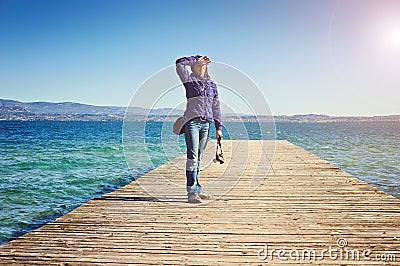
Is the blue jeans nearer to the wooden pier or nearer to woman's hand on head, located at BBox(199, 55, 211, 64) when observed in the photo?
the wooden pier

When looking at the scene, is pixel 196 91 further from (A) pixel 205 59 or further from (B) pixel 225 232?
(B) pixel 225 232

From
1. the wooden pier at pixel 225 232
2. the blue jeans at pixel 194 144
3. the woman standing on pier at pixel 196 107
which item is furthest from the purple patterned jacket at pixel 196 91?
the wooden pier at pixel 225 232

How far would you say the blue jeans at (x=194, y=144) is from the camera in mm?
5070

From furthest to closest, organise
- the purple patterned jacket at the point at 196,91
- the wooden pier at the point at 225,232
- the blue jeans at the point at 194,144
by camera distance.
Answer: the blue jeans at the point at 194,144 → the purple patterned jacket at the point at 196,91 → the wooden pier at the point at 225,232

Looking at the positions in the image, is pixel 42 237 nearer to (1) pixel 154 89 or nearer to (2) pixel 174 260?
(2) pixel 174 260

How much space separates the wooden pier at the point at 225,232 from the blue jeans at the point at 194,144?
1.16ft

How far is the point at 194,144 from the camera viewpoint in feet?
16.8

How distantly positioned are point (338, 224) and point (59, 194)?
25.0 ft

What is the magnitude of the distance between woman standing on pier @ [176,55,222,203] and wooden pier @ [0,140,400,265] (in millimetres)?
601

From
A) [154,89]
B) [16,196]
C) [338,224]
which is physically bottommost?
[16,196]

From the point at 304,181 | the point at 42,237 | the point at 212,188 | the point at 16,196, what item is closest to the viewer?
the point at 42,237

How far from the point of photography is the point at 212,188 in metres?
6.73

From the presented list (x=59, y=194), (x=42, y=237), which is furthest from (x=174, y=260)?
(x=59, y=194)

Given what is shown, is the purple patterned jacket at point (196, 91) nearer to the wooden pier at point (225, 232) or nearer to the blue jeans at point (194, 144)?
the blue jeans at point (194, 144)
